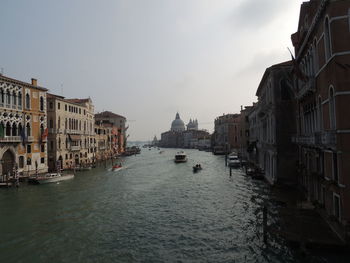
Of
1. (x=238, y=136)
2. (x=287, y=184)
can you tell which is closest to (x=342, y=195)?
(x=287, y=184)

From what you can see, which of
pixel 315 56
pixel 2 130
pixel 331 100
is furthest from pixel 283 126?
pixel 2 130

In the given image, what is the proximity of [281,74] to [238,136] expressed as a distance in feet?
190

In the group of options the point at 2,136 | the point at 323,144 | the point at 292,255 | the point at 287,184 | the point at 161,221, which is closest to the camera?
the point at 292,255

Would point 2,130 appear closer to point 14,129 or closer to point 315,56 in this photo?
point 14,129

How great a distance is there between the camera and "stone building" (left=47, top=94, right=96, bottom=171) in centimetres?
4009

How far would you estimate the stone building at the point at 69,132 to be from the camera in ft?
132

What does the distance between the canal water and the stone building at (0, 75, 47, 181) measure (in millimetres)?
6143

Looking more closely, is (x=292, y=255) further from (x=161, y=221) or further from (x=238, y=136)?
(x=238, y=136)

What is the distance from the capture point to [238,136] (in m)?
79.8

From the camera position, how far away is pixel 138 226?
50.7 feet

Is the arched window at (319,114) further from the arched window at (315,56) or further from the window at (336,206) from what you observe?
the window at (336,206)

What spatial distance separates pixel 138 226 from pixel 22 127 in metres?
23.3

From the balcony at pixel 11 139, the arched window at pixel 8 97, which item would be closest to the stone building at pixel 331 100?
the balcony at pixel 11 139

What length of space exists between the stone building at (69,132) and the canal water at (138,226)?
14.8 m
